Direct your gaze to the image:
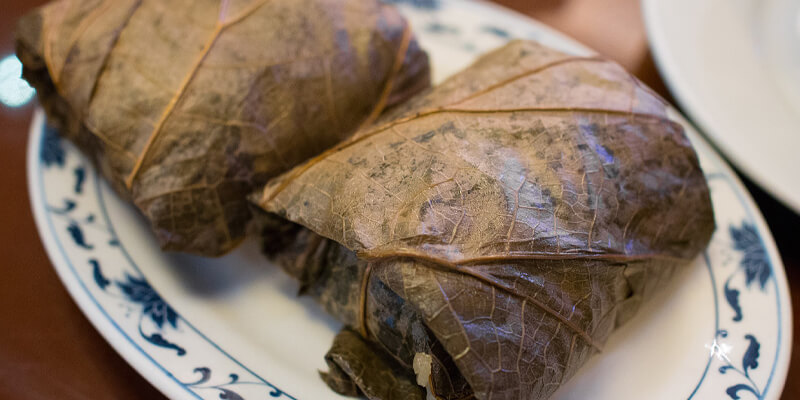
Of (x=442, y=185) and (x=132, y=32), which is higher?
(x=132, y=32)

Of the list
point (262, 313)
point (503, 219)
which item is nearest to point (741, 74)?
point (503, 219)

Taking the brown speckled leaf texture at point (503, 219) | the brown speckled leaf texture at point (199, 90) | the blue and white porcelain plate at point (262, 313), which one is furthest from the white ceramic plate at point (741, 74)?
the brown speckled leaf texture at point (199, 90)

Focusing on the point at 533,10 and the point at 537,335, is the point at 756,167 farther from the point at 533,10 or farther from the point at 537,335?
the point at 533,10

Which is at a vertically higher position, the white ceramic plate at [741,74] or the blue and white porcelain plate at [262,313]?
the white ceramic plate at [741,74]

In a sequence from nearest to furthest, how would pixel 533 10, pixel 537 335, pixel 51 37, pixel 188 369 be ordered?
pixel 537 335, pixel 188 369, pixel 51 37, pixel 533 10

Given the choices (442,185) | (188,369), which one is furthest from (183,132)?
(442,185)

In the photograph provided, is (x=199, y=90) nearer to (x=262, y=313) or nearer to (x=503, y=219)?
(x=262, y=313)

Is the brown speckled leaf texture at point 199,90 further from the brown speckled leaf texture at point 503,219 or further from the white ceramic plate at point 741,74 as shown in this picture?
the white ceramic plate at point 741,74
